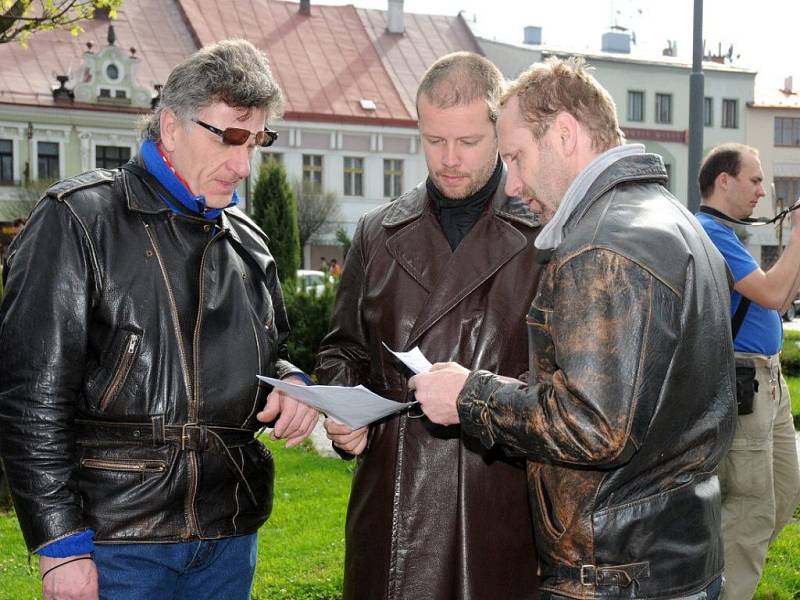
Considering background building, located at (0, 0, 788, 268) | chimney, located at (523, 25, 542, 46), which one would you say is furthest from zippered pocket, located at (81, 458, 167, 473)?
chimney, located at (523, 25, 542, 46)

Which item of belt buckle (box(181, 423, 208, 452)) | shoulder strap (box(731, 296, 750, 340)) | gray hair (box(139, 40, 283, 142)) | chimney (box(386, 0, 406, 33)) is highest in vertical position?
chimney (box(386, 0, 406, 33))

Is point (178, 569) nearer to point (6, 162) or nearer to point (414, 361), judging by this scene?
point (414, 361)

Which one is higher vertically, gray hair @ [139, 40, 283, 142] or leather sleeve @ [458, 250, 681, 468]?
gray hair @ [139, 40, 283, 142]

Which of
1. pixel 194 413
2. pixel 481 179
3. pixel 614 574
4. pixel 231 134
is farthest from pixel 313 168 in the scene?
pixel 614 574

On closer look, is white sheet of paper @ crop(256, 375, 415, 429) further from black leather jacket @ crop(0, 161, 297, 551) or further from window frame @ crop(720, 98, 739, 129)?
window frame @ crop(720, 98, 739, 129)

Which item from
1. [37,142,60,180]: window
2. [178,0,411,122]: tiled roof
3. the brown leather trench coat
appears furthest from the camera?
[178,0,411,122]: tiled roof

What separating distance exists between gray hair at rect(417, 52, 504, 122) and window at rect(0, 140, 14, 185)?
3436cm

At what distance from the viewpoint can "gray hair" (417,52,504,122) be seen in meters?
3.74

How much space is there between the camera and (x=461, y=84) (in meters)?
3.74

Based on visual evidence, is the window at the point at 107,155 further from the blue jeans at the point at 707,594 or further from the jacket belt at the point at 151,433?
the blue jeans at the point at 707,594

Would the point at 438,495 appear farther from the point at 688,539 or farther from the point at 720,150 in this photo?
the point at 720,150

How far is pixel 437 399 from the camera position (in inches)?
112

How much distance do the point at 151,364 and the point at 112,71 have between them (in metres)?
35.6

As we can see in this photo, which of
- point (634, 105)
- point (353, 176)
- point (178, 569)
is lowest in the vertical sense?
point (178, 569)
